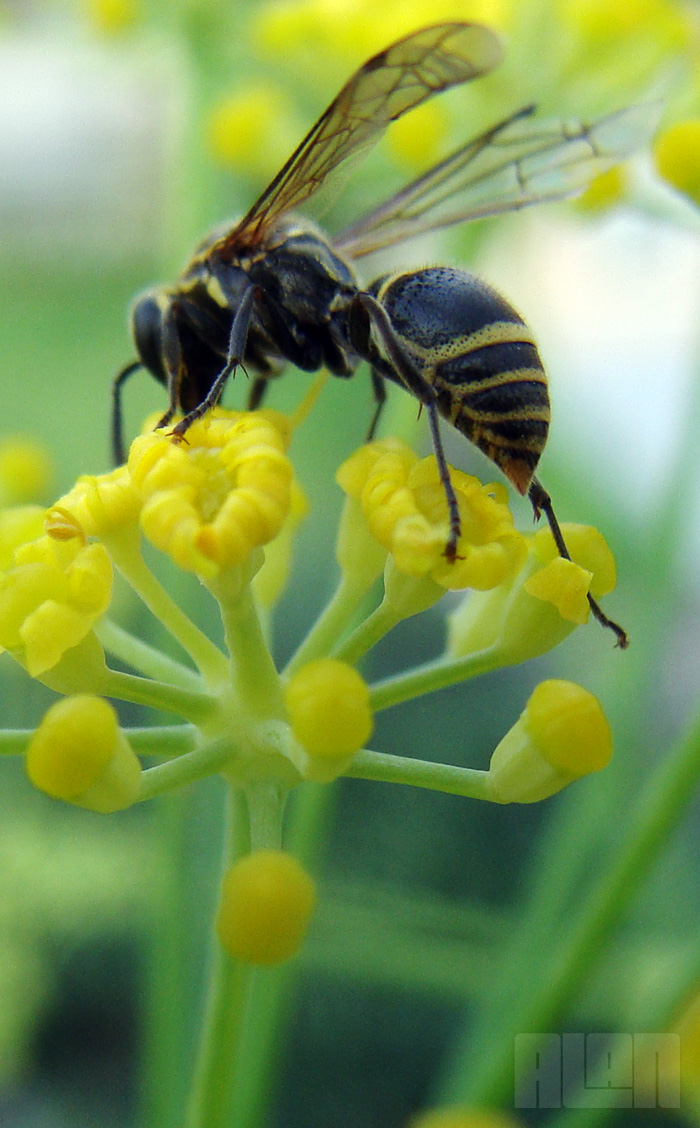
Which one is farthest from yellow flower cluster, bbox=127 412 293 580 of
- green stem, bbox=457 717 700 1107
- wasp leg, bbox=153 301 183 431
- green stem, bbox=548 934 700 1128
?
green stem, bbox=548 934 700 1128

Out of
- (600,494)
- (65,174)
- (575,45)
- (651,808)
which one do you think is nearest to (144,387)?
(600,494)

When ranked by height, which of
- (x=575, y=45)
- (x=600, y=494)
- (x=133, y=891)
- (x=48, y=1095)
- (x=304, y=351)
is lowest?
(x=48, y=1095)

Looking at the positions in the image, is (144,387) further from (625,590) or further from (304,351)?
(304,351)

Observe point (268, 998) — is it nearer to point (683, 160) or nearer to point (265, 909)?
point (265, 909)

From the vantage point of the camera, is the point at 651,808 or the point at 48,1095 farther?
the point at 48,1095

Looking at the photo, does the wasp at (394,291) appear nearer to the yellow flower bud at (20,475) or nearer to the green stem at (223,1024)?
the yellow flower bud at (20,475)

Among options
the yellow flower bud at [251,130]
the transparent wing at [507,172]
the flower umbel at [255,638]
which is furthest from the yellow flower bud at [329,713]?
the yellow flower bud at [251,130]

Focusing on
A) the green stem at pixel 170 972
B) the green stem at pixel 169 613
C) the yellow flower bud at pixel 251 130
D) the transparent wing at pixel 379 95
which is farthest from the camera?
the yellow flower bud at pixel 251 130
